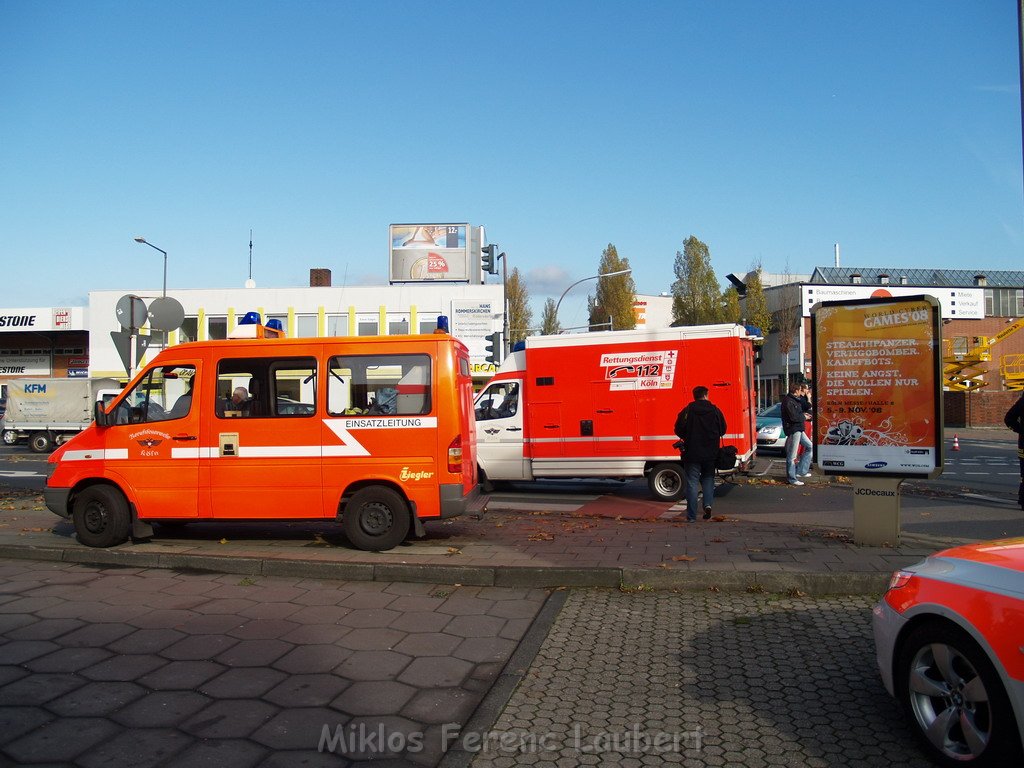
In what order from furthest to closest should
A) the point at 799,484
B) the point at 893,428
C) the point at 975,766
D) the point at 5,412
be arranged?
1. the point at 5,412
2. the point at 799,484
3. the point at 893,428
4. the point at 975,766

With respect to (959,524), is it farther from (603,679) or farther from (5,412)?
(5,412)

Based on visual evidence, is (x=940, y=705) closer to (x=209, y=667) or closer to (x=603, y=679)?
(x=603, y=679)

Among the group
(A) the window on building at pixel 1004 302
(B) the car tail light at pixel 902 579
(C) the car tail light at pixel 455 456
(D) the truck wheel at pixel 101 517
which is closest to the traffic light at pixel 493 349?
(C) the car tail light at pixel 455 456

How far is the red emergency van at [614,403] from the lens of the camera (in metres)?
13.0

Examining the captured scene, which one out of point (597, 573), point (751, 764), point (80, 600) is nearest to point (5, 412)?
point (80, 600)

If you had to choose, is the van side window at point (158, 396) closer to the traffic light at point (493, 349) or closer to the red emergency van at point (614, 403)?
the red emergency van at point (614, 403)

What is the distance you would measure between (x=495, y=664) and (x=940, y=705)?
8.65 feet

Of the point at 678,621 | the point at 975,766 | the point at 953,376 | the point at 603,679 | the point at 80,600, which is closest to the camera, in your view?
the point at 975,766

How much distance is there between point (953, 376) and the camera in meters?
42.0

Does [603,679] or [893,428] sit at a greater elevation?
[893,428]

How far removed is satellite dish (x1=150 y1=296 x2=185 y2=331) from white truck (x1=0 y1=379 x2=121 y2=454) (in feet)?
61.5

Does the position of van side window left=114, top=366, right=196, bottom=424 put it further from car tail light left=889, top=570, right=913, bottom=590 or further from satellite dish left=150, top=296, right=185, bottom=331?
car tail light left=889, top=570, right=913, bottom=590

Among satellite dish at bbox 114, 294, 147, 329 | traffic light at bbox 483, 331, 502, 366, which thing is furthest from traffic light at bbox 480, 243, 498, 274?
satellite dish at bbox 114, 294, 147, 329

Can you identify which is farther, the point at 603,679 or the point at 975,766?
the point at 603,679
